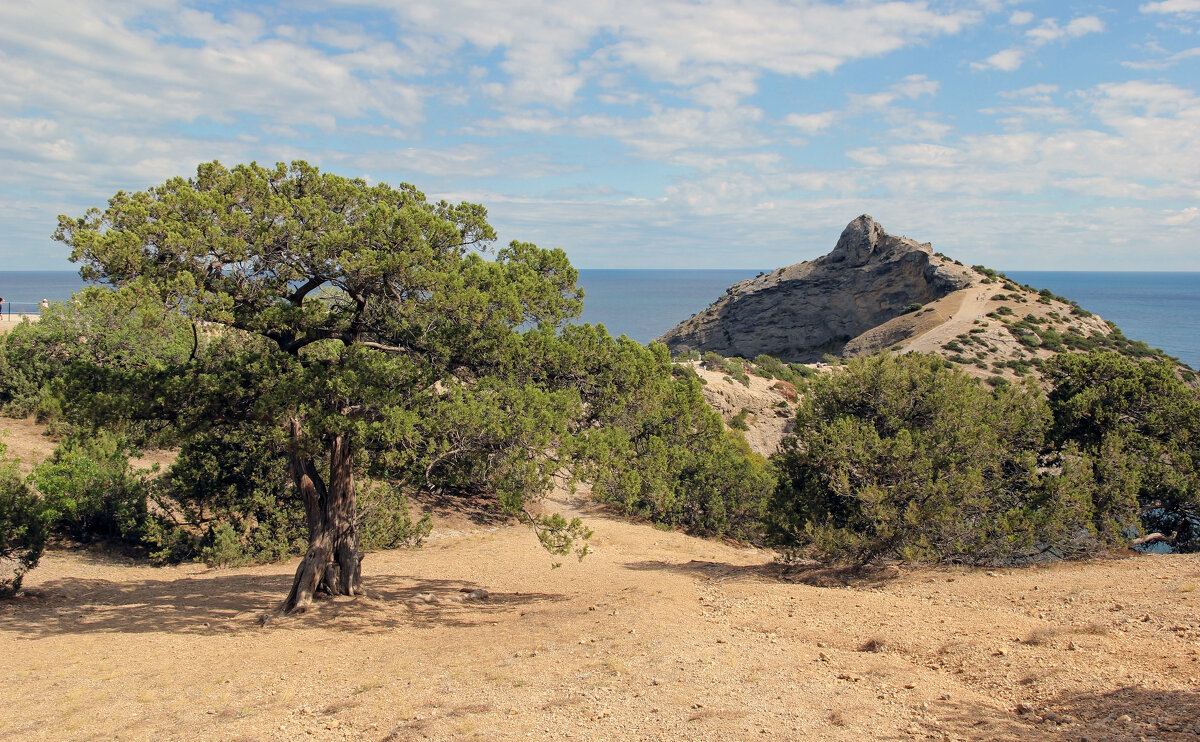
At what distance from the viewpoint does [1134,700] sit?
252 inches

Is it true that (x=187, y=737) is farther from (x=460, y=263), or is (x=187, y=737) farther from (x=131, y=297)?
(x=460, y=263)

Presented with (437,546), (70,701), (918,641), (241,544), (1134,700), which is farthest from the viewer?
(437,546)

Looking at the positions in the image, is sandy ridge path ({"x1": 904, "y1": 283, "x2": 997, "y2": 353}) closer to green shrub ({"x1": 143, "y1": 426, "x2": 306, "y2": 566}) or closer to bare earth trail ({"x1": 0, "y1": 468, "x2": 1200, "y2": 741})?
bare earth trail ({"x1": 0, "y1": 468, "x2": 1200, "y2": 741})

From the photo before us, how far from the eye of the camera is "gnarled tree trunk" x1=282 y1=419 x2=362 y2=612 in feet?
35.8

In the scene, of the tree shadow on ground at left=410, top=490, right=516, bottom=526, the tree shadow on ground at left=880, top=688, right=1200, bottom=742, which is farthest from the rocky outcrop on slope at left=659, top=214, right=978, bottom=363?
the tree shadow on ground at left=880, top=688, right=1200, bottom=742

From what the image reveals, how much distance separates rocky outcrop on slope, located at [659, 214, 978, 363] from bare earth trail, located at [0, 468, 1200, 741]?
5950 centimetres

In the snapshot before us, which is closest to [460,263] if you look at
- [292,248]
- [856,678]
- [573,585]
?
[292,248]

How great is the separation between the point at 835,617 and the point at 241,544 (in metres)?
12.3

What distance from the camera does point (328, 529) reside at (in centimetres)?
1123

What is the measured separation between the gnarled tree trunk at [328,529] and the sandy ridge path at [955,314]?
43632 millimetres

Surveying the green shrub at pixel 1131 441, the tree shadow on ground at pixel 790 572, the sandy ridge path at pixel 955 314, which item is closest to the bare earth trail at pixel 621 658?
the tree shadow on ground at pixel 790 572

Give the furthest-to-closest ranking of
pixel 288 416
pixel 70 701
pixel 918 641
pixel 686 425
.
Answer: pixel 686 425 < pixel 288 416 < pixel 918 641 < pixel 70 701

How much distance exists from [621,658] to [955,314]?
187ft

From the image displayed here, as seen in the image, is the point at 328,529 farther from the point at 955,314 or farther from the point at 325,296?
the point at 955,314
